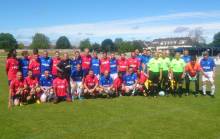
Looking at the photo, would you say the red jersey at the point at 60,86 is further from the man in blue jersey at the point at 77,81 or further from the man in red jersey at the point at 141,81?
the man in red jersey at the point at 141,81

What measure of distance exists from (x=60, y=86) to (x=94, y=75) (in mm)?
1696

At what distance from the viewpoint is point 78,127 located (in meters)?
8.76

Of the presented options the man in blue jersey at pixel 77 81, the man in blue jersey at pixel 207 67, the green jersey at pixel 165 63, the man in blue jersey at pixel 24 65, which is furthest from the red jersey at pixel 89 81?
the man in blue jersey at pixel 207 67

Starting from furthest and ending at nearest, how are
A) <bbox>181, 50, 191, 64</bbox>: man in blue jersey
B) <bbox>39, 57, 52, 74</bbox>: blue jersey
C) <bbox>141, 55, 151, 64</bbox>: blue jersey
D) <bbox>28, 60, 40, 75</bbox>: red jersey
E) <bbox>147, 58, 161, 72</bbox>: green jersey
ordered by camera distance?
<bbox>141, 55, 151, 64</bbox>: blue jersey
<bbox>181, 50, 191, 64</bbox>: man in blue jersey
<bbox>147, 58, 161, 72</bbox>: green jersey
<bbox>39, 57, 52, 74</bbox>: blue jersey
<bbox>28, 60, 40, 75</bbox>: red jersey

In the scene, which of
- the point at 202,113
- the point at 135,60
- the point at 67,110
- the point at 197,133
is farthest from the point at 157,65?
the point at 197,133

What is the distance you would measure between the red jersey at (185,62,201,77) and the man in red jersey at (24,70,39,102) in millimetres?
6178

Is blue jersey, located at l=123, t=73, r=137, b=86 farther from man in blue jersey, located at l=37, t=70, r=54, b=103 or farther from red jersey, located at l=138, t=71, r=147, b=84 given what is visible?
man in blue jersey, located at l=37, t=70, r=54, b=103

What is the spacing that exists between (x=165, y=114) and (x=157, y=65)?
3.73 meters

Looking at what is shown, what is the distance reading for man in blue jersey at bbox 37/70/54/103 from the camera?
1270cm

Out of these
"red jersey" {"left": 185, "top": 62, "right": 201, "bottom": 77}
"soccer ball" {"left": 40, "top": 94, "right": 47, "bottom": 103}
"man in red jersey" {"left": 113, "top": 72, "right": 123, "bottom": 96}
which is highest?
"red jersey" {"left": 185, "top": 62, "right": 201, "bottom": 77}

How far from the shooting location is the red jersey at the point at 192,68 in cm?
1402

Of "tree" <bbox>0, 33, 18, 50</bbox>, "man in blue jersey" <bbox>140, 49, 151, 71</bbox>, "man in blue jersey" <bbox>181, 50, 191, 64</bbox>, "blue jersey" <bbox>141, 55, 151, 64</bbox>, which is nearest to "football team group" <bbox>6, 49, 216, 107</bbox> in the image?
"man in blue jersey" <bbox>140, 49, 151, 71</bbox>

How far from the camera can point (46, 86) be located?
43.0 feet

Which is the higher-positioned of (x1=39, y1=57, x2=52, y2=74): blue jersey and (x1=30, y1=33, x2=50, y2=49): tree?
(x1=30, y1=33, x2=50, y2=49): tree
